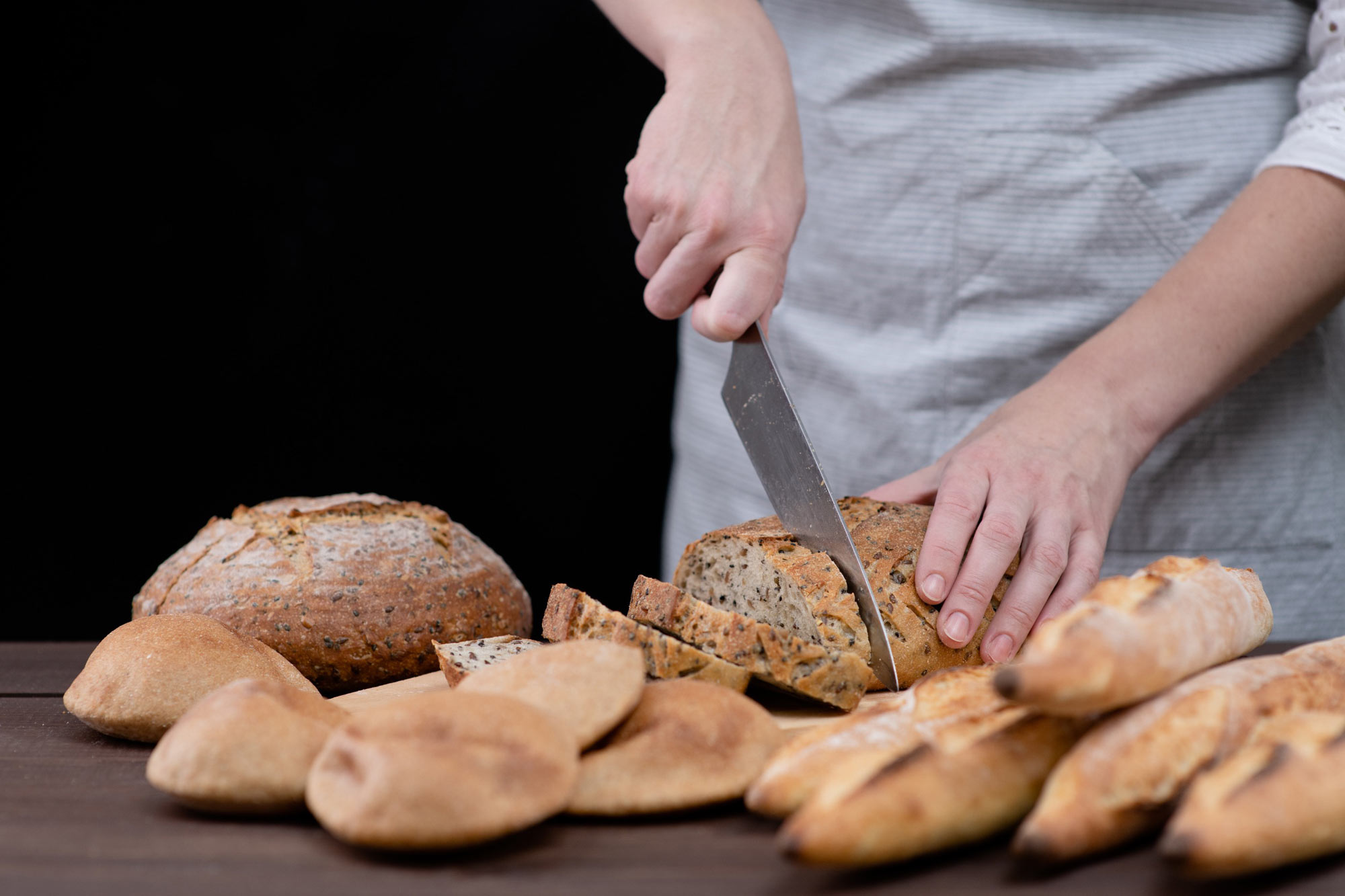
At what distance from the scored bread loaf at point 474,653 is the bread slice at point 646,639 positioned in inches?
2.7

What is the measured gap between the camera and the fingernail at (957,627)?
184cm

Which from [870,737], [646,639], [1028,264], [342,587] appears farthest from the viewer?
[1028,264]

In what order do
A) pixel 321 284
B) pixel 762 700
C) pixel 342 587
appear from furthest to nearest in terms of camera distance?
pixel 321 284, pixel 342 587, pixel 762 700

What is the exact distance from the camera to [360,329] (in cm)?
407

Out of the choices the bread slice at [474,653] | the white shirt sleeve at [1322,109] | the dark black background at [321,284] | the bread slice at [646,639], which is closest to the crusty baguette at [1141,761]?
the bread slice at [646,639]

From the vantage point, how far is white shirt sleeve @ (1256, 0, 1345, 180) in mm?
2123

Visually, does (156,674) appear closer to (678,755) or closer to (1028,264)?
(678,755)

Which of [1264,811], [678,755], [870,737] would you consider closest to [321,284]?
[678,755]

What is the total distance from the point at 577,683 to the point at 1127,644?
58cm

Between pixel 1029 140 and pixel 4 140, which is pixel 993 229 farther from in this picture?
pixel 4 140

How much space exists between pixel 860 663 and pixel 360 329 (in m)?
2.90

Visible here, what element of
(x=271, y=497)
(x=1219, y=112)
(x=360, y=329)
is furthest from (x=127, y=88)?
(x=1219, y=112)

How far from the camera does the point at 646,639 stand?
168 centimetres

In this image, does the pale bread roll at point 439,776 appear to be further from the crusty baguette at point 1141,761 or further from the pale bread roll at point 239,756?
the crusty baguette at point 1141,761
